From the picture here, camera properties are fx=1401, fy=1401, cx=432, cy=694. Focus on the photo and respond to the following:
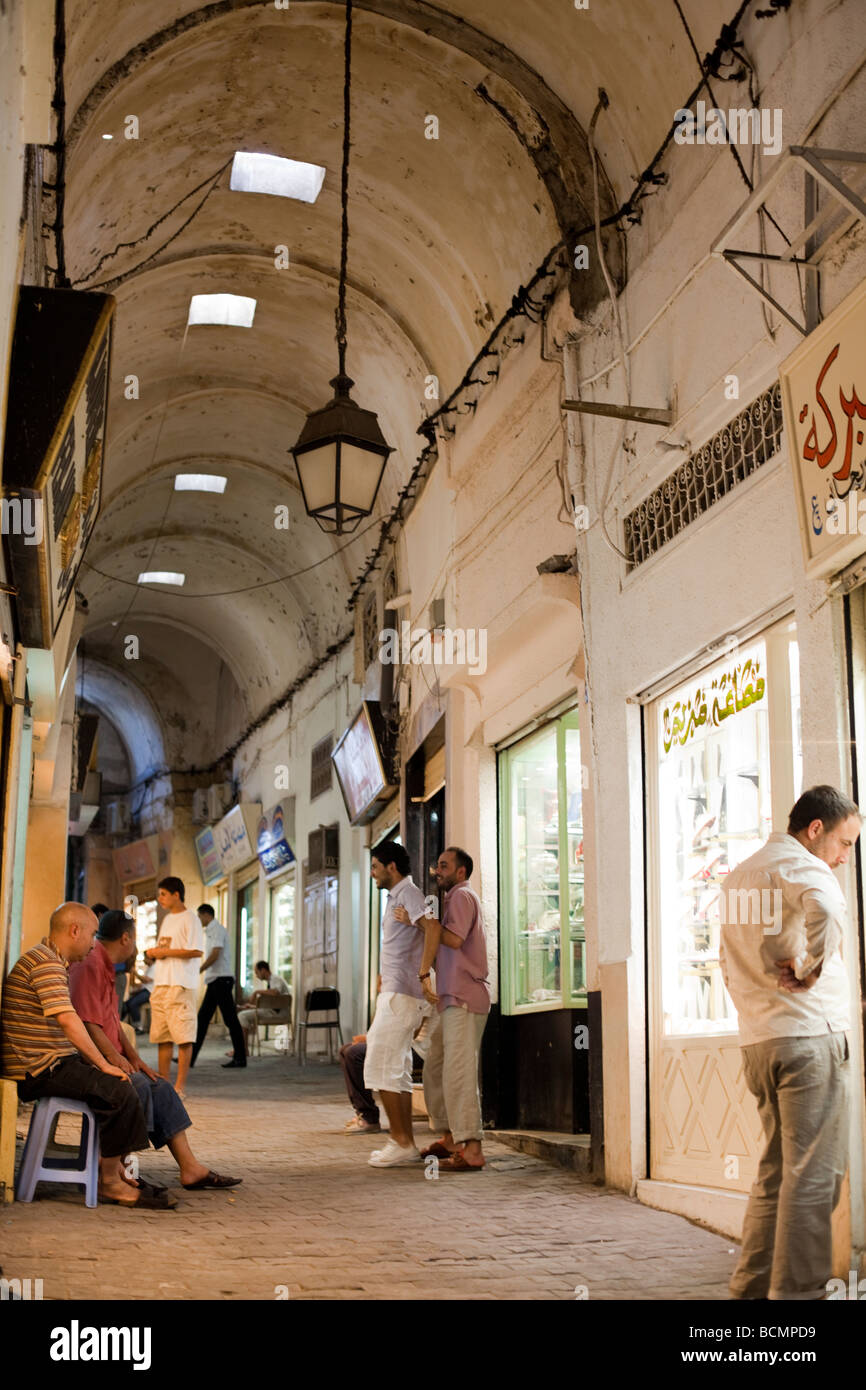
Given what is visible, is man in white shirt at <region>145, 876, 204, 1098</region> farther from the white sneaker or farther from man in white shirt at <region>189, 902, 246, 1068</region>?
man in white shirt at <region>189, 902, 246, 1068</region>

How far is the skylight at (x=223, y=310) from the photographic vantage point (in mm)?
12336

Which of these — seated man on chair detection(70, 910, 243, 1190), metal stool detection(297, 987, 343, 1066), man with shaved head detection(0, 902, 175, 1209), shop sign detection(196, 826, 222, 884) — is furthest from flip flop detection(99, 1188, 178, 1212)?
shop sign detection(196, 826, 222, 884)

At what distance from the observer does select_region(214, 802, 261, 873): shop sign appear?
21.6 meters

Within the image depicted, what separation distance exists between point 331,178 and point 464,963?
5.82 meters

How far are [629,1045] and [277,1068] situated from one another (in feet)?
31.1

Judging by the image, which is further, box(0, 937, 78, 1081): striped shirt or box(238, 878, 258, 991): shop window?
box(238, 878, 258, 991): shop window

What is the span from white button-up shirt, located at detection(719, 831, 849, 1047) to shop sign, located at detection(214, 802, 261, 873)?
17.5 m

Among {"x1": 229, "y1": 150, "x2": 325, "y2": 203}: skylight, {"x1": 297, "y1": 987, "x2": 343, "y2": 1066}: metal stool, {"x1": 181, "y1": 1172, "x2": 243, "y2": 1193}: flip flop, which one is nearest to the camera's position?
{"x1": 181, "y1": 1172, "x2": 243, "y2": 1193}: flip flop

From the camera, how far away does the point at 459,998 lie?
7.83 meters

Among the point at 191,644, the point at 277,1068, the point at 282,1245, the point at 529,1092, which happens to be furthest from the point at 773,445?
the point at 191,644

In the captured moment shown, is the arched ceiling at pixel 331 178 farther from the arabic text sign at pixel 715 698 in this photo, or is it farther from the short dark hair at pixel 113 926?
the short dark hair at pixel 113 926

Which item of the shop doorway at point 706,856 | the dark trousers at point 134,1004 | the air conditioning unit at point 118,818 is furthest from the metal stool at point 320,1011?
the air conditioning unit at point 118,818

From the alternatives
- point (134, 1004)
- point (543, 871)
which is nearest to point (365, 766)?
point (543, 871)
